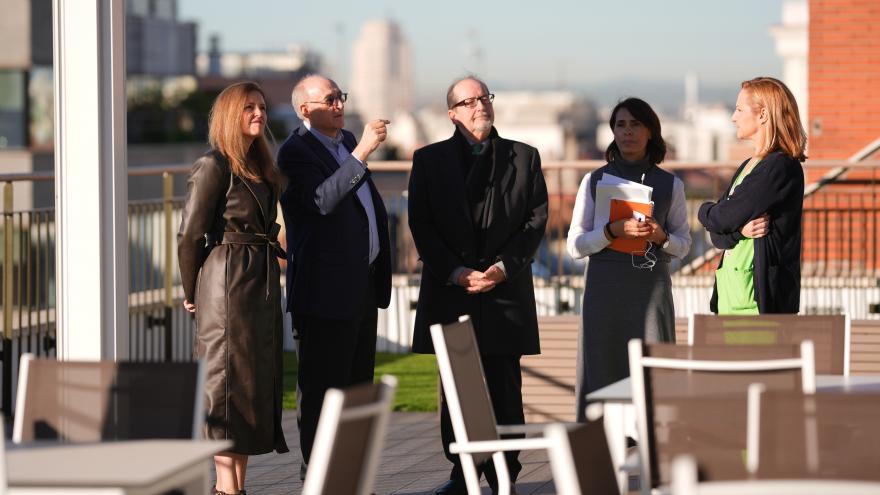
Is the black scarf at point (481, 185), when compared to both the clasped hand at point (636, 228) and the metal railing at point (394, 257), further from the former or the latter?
the metal railing at point (394, 257)

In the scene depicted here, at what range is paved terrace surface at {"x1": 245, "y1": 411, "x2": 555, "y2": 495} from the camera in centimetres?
677

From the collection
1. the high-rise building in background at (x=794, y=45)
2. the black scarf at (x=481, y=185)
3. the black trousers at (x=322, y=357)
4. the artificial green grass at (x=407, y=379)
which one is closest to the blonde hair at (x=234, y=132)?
the black trousers at (x=322, y=357)

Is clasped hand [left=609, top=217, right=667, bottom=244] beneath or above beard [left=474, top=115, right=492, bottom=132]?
beneath

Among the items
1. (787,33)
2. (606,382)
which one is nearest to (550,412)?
(606,382)

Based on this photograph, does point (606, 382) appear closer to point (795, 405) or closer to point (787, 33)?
point (795, 405)

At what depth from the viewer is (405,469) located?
24.0ft

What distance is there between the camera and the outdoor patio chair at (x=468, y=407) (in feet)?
14.1

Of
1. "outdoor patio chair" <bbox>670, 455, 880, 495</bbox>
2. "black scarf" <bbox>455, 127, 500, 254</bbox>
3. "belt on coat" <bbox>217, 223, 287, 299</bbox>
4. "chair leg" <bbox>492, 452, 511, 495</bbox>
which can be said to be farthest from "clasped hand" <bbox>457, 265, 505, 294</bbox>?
"outdoor patio chair" <bbox>670, 455, 880, 495</bbox>

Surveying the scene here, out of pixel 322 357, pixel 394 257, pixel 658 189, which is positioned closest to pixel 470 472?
pixel 322 357

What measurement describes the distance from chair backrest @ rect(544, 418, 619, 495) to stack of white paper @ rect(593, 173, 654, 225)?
2.53 meters

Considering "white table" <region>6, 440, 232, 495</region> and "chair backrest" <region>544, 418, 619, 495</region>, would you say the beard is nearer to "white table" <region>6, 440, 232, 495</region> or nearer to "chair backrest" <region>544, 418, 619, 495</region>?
"white table" <region>6, 440, 232, 495</region>

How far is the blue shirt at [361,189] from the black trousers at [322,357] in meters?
0.14

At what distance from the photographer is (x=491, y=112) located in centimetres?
622

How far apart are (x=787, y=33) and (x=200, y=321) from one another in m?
18.8
